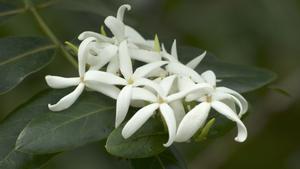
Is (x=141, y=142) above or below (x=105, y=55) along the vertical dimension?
below

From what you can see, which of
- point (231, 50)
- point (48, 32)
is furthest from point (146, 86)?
point (231, 50)

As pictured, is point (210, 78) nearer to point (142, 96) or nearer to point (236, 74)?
point (142, 96)

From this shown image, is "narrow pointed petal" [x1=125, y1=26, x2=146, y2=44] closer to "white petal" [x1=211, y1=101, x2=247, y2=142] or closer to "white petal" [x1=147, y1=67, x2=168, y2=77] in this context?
"white petal" [x1=147, y1=67, x2=168, y2=77]

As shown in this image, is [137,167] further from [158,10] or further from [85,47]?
[158,10]

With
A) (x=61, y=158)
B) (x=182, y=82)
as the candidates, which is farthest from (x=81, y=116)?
(x=61, y=158)

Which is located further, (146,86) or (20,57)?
(20,57)

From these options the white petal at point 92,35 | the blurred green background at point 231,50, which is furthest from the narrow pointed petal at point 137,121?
the blurred green background at point 231,50
